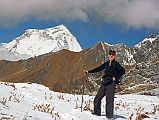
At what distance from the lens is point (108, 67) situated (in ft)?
48.1

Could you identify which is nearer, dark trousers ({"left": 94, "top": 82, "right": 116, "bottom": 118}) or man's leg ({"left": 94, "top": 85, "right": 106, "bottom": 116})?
dark trousers ({"left": 94, "top": 82, "right": 116, "bottom": 118})

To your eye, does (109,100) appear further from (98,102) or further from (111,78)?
(111,78)

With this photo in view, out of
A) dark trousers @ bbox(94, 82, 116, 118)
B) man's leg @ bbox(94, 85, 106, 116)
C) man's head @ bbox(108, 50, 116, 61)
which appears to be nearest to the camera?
dark trousers @ bbox(94, 82, 116, 118)

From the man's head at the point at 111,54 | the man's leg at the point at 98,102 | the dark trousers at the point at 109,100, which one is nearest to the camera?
the dark trousers at the point at 109,100

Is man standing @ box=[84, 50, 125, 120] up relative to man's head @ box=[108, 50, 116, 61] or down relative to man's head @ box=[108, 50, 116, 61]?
down

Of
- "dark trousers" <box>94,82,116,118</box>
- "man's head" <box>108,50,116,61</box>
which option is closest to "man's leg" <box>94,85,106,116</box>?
"dark trousers" <box>94,82,116,118</box>

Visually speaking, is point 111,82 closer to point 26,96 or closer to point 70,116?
point 70,116

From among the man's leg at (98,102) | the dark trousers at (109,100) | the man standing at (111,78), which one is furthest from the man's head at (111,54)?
the man's leg at (98,102)

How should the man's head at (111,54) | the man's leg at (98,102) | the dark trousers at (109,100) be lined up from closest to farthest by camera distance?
the dark trousers at (109,100), the man's head at (111,54), the man's leg at (98,102)

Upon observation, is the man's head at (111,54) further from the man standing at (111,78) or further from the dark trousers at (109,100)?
the dark trousers at (109,100)

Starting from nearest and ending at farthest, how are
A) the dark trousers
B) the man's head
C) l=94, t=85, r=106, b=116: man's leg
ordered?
the dark trousers → the man's head → l=94, t=85, r=106, b=116: man's leg

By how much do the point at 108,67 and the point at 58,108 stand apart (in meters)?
2.54

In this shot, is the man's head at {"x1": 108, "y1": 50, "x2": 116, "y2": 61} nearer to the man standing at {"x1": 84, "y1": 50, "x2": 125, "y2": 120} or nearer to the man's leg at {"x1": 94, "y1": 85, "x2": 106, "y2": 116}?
the man standing at {"x1": 84, "y1": 50, "x2": 125, "y2": 120}

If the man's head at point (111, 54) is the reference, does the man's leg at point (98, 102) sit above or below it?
below
